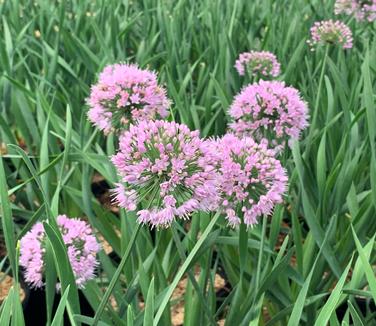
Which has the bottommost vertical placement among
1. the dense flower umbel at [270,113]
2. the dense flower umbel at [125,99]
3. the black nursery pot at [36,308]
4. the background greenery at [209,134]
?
the black nursery pot at [36,308]

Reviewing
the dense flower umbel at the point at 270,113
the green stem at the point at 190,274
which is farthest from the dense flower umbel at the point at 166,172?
the dense flower umbel at the point at 270,113

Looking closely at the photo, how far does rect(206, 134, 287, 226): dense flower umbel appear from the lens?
712 mm

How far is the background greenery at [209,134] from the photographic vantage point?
2.86 ft

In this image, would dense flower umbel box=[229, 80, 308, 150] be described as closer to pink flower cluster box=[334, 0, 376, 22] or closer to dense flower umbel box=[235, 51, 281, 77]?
dense flower umbel box=[235, 51, 281, 77]

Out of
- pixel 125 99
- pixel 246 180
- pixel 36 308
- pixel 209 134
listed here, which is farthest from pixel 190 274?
pixel 209 134

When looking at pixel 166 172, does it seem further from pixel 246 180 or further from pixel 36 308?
pixel 36 308

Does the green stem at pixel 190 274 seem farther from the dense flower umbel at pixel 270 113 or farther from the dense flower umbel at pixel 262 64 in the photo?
the dense flower umbel at pixel 262 64

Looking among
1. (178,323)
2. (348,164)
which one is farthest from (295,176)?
(178,323)

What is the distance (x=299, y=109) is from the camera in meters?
1.02

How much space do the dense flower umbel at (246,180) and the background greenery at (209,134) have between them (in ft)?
0.24

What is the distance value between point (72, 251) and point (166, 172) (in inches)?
10.2

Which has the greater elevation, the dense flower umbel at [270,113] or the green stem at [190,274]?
the dense flower umbel at [270,113]

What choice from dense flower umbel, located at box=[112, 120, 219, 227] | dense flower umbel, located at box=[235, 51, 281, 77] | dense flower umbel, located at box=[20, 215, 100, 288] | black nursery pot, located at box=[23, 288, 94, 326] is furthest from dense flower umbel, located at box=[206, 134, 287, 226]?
dense flower umbel, located at box=[235, 51, 281, 77]

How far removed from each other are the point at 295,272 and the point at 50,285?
41 centimetres
